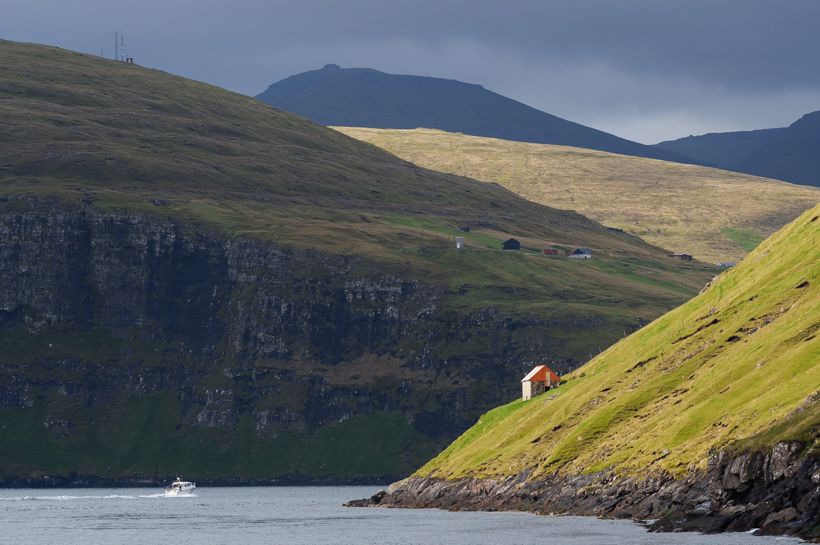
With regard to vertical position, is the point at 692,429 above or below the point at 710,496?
above

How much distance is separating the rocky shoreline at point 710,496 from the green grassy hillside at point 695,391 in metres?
1.56

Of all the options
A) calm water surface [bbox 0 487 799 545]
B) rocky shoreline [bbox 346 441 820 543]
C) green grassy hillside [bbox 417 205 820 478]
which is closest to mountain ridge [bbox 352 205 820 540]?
rocky shoreline [bbox 346 441 820 543]

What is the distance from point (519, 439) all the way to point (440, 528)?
30.0m

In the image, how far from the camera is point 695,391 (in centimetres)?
14675

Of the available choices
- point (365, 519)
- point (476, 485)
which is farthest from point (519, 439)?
point (365, 519)

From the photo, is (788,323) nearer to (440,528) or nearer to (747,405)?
(747,405)

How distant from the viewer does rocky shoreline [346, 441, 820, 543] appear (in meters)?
105

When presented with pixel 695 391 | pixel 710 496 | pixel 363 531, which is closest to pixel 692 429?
pixel 695 391

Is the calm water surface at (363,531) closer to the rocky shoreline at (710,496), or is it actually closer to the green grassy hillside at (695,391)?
the rocky shoreline at (710,496)

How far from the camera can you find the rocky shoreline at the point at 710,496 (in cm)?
10544

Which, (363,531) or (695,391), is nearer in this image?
(695,391)

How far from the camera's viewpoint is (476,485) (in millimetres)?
170875

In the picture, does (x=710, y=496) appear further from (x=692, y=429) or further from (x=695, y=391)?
(x=695, y=391)

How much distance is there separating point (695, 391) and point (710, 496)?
93.6 ft
